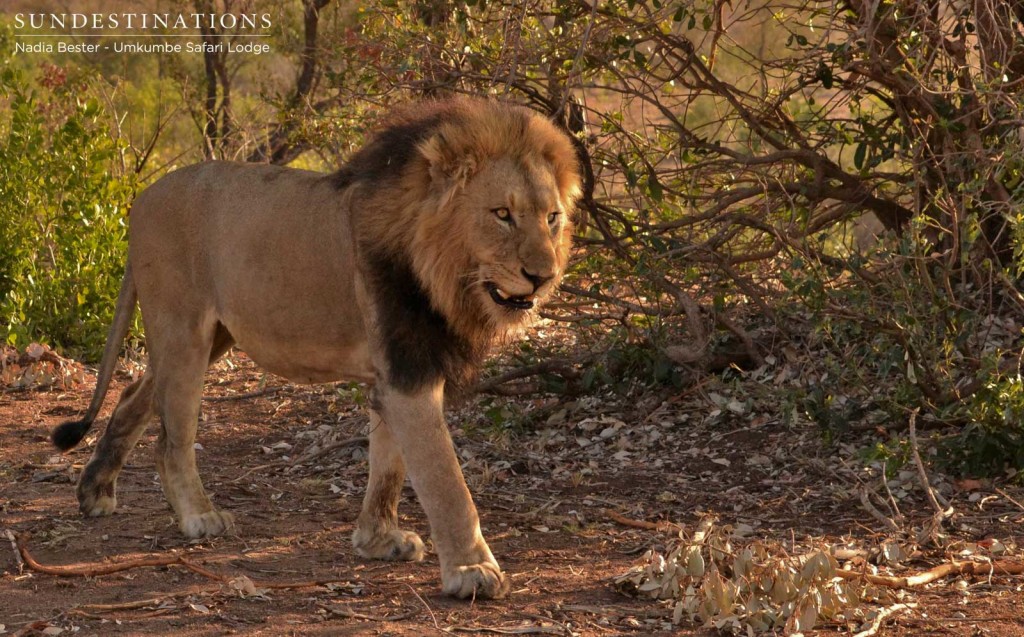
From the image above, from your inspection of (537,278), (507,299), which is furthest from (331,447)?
(537,278)

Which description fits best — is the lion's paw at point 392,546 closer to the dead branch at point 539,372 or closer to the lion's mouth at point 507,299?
the lion's mouth at point 507,299

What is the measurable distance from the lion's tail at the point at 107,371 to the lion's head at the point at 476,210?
1.31 metres

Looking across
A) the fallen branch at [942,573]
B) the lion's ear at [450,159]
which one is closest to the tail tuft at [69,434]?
the lion's ear at [450,159]

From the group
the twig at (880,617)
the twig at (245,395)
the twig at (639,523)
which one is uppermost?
the twig at (245,395)

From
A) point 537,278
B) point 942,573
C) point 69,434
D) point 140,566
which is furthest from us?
point 69,434

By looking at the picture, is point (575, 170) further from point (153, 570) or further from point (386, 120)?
point (153, 570)

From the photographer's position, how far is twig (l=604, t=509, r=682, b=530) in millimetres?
4113

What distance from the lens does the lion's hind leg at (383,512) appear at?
3885 millimetres

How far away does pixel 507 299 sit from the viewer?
11.2 feet

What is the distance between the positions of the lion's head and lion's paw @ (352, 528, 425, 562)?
2.34ft

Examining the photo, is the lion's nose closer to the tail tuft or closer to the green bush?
the tail tuft

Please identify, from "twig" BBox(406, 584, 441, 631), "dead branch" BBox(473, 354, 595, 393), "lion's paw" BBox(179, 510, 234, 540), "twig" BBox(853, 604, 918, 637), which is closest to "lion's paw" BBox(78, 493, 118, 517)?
"lion's paw" BBox(179, 510, 234, 540)

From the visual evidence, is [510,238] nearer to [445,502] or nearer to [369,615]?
[445,502]

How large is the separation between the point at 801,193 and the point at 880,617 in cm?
240
